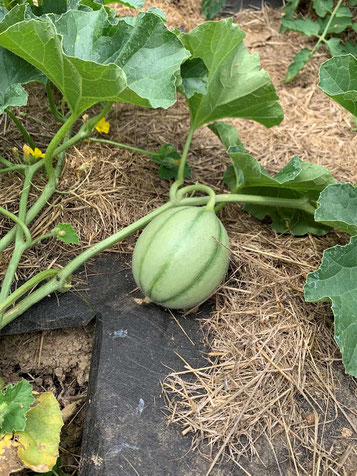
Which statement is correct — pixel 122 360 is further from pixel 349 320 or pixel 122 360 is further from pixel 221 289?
pixel 349 320

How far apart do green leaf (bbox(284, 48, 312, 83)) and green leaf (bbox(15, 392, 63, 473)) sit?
201cm

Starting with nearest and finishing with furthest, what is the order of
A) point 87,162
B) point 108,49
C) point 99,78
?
1. point 99,78
2. point 108,49
3. point 87,162

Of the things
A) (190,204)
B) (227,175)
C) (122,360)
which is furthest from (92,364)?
(227,175)

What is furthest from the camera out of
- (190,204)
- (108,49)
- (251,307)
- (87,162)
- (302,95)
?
(302,95)

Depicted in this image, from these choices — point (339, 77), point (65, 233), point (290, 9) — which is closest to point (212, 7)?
point (290, 9)

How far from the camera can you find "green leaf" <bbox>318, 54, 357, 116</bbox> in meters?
1.55

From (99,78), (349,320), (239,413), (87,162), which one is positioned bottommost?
(239,413)

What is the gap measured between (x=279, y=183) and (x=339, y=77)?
38cm

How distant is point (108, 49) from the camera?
1449mm

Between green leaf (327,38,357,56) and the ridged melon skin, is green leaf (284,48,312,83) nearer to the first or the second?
green leaf (327,38,357,56)

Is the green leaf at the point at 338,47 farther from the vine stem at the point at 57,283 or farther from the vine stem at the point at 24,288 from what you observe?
the vine stem at the point at 24,288

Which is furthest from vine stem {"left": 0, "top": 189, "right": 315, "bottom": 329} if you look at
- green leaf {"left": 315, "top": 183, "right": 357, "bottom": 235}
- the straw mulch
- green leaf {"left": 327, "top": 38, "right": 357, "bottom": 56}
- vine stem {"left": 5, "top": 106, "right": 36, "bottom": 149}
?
green leaf {"left": 327, "top": 38, "right": 357, "bottom": 56}

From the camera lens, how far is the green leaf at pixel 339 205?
1488mm

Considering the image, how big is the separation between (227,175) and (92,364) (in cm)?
90
